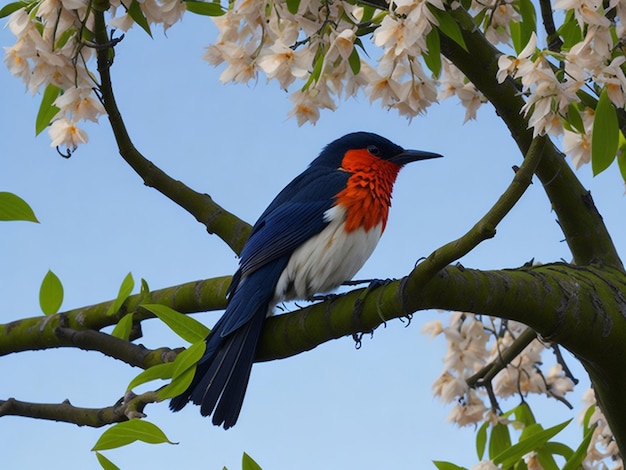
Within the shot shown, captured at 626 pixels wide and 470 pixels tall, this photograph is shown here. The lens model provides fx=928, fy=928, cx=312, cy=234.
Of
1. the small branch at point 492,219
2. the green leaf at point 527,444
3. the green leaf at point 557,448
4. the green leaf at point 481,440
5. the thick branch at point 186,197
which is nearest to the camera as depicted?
the small branch at point 492,219

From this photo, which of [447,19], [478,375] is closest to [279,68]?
[447,19]

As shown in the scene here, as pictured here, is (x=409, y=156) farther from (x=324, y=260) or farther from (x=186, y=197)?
(x=186, y=197)

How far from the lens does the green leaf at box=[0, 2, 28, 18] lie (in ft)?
9.03

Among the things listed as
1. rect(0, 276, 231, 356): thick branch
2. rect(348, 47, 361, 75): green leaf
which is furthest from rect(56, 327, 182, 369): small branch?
rect(348, 47, 361, 75): green leaf

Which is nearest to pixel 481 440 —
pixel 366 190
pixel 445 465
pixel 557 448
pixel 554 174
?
pixel 557 448

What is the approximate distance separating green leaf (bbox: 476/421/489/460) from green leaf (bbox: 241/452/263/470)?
5.54ft

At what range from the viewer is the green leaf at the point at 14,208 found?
8.08 feet

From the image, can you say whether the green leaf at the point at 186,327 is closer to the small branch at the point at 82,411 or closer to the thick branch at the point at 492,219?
the small branch at the point at 82,411

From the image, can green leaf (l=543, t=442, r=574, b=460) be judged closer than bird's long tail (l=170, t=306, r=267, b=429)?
No

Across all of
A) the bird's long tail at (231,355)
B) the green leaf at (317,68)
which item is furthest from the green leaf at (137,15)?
the bird's long tail at (231,355)

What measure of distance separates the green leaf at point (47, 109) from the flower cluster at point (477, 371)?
218cm

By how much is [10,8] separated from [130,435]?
1317mm

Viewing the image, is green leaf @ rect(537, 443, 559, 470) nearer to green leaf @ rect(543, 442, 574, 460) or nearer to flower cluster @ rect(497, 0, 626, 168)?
green leaf @ rect(543, 442, 574, 460)

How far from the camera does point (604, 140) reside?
2.53m
